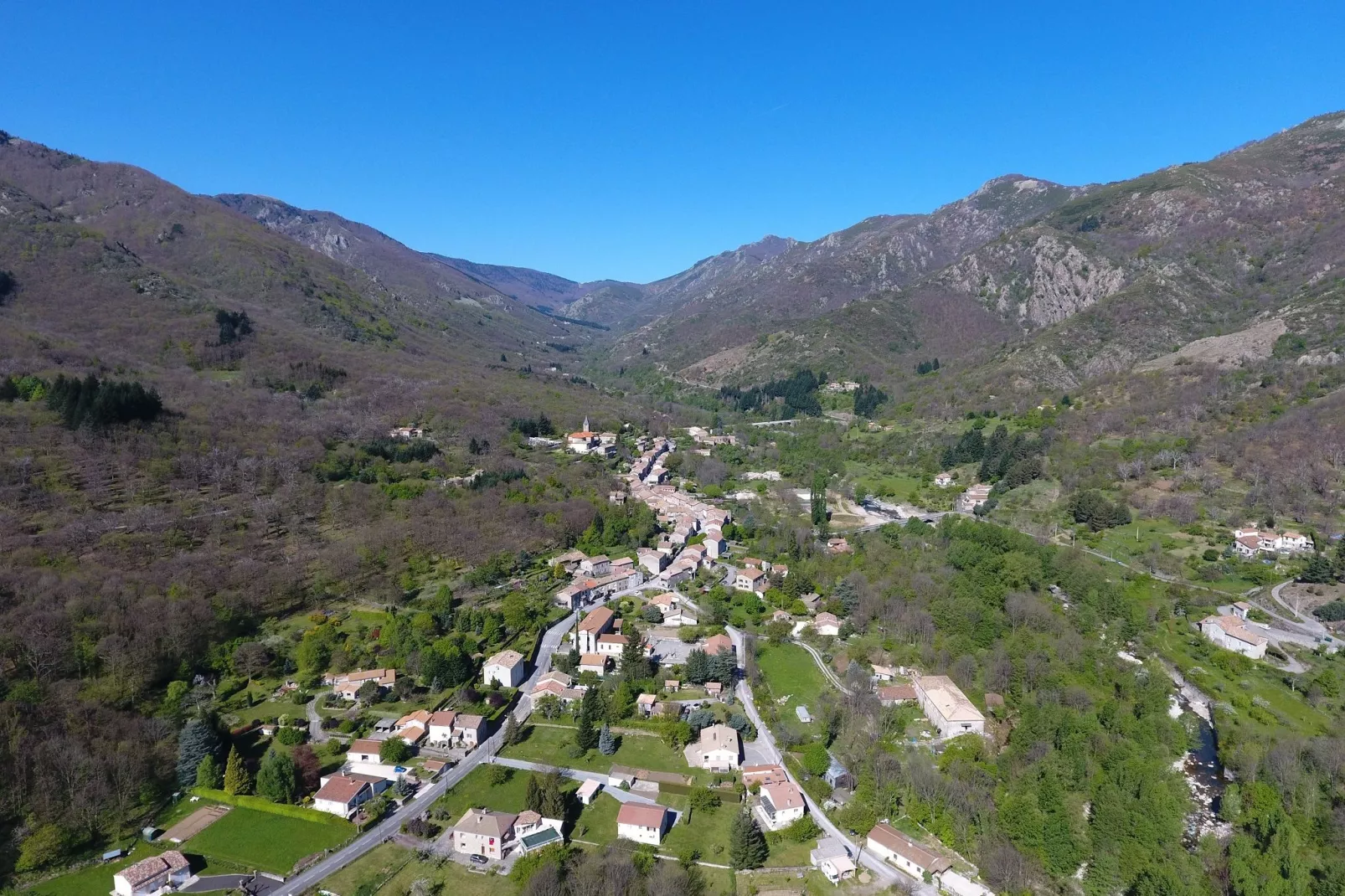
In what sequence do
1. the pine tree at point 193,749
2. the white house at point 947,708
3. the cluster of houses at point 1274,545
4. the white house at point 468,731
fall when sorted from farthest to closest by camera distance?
1. the cluster of houses at point 1274,545
2. the white house at point 947,708
3. the white house at point 468,731
4. the pine tree at point 193,749

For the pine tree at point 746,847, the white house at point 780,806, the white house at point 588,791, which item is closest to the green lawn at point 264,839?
the white house at point 588,791

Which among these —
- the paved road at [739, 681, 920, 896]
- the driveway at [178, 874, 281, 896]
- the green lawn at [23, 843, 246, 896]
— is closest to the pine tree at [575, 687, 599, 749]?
the paved road at [739, 681, 920, 896]

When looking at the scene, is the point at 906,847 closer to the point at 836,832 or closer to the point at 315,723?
the point at 836,832

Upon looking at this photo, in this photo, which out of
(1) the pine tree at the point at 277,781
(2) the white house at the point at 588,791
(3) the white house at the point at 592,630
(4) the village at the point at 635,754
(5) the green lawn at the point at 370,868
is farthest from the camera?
(3) the white house at the point at 592,630

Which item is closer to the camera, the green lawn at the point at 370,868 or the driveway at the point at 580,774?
the green lawn at the point at 370,868

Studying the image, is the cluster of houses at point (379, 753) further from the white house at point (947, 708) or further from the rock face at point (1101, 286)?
the rock face at point (1101, 286)

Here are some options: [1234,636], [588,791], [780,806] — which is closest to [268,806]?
[588,791]

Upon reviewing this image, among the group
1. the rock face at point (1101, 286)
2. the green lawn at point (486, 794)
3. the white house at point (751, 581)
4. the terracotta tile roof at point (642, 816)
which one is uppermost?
the rock face at point (1101, 286)

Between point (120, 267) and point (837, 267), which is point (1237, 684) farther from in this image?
point (837, 267)
